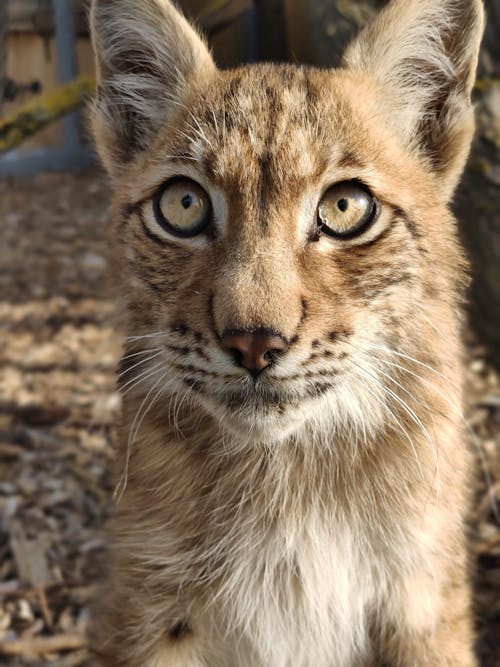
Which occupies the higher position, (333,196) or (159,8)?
(159,8)

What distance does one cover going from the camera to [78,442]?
18.6 ft

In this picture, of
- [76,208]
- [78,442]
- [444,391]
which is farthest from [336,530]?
[76,208]

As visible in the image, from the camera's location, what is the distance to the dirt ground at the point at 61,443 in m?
4.46

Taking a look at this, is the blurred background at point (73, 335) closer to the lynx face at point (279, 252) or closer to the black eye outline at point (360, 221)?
the lynx face at point (279, 252)

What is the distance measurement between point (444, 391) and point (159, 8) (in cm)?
172

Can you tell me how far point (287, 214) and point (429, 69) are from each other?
959 mm

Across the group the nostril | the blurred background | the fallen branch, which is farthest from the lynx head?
the fallen branch

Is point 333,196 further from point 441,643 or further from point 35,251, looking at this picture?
point 35,251

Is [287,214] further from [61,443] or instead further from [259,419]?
[61,443]

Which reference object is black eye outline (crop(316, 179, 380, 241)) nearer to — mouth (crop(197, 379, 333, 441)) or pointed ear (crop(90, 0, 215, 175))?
mouth (crop(197, 379, 333, 441))

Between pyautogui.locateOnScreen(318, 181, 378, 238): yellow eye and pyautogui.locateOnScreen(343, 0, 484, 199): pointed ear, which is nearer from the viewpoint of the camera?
pyautogui.locateOnScreen(318, 181, 378, 238): yellow eye

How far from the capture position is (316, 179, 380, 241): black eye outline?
284cm

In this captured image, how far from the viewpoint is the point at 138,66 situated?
3523 mm

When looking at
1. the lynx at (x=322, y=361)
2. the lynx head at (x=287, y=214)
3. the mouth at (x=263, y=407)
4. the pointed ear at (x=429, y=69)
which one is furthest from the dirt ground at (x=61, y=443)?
the mouth at (x=263, y=407)
